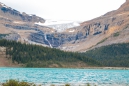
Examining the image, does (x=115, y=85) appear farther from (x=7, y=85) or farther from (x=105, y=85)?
(x=7, y=85)

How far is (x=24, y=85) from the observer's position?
45.3m

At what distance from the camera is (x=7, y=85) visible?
43906mm

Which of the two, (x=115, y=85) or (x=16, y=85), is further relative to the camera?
(x=115, y=85)

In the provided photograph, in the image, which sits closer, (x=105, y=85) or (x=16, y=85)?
(x=16, y=85)

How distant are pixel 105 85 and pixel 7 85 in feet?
118

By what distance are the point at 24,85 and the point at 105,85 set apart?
33694 millimetres

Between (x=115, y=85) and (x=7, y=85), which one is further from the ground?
(x=7, y=85)

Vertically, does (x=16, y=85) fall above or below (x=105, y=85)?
above

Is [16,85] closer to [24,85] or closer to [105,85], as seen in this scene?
[24,85]

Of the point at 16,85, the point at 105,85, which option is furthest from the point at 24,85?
the point at 105,85

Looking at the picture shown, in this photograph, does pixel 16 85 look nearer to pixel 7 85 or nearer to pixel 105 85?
pixel 7 85

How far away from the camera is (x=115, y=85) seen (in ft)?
243

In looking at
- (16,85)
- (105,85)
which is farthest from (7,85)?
(105,85)

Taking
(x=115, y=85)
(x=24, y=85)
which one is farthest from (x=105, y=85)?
(x=24, y=85)
